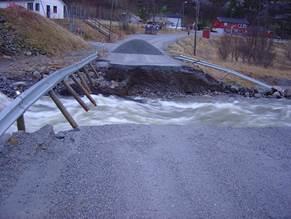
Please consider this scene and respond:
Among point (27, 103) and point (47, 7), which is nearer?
point (27, 103)

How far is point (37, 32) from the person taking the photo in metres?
23.1

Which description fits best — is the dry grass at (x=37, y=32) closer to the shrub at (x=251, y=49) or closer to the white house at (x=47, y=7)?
the shrub at (x=251, y=49)

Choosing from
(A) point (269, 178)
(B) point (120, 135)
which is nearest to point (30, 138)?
(B) point (120, 135)

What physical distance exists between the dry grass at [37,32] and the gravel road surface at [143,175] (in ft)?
50.0

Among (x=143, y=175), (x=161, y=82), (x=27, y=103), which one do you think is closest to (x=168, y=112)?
(x=161, y=82)

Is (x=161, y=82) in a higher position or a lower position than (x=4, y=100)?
lower

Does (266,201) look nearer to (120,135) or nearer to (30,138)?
(120,135)

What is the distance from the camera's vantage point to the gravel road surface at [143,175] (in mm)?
4535

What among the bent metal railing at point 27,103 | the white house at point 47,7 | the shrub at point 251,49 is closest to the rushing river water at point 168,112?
the bent metal railing at point 27,103

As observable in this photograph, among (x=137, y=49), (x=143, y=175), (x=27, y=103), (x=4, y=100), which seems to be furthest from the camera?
(x=137, y=49)

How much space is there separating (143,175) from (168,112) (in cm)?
791

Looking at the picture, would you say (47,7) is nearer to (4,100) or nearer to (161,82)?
(161,82)

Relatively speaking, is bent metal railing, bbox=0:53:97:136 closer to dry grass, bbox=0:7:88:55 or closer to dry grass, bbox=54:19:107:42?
dry grass, bbox=0:7:88:55

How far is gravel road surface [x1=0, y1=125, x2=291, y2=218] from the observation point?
454 centimetres
